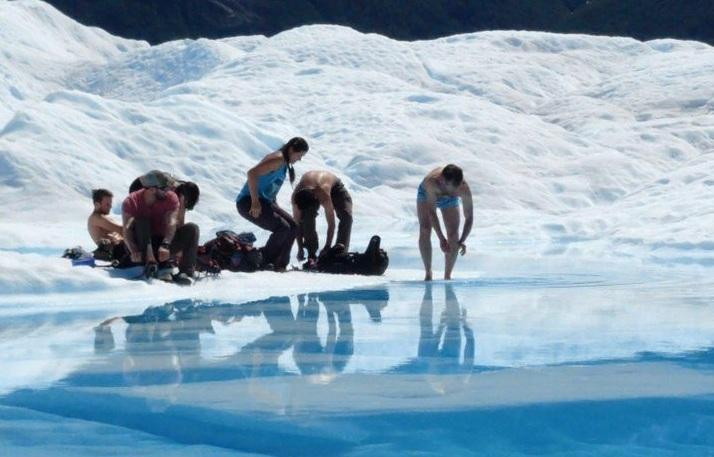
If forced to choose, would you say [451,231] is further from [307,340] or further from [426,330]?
[307,340]

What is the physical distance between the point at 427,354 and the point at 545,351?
50 centimetres

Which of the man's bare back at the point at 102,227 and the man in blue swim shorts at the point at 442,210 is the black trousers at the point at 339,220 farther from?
the man's bare back at the point at 102,227

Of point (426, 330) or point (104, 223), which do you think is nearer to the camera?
point (426, 330)

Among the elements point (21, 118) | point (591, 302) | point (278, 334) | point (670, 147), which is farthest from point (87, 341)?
point (670, 147)

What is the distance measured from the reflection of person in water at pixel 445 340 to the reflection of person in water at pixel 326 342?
1.10 ft

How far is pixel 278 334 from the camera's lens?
21.1ft

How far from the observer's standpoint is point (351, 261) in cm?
1082

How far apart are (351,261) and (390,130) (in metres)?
16.3

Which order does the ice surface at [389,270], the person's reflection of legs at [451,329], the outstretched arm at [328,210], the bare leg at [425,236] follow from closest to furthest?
the ice surface at [389,270]
the person's reflection of legs at [451,329]
the bare leg at [425,236]
the outstretched arm at [328,210]

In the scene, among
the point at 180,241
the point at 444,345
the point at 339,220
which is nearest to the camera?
the point at 444,345

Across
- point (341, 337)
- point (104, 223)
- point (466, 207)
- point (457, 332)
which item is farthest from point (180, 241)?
point (457, 332)

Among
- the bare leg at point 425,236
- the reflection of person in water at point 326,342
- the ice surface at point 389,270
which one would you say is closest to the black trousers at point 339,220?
the ice surface at point 389,270

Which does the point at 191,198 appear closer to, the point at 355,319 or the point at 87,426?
A: the point at 355,319

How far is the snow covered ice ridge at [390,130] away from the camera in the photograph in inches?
719
